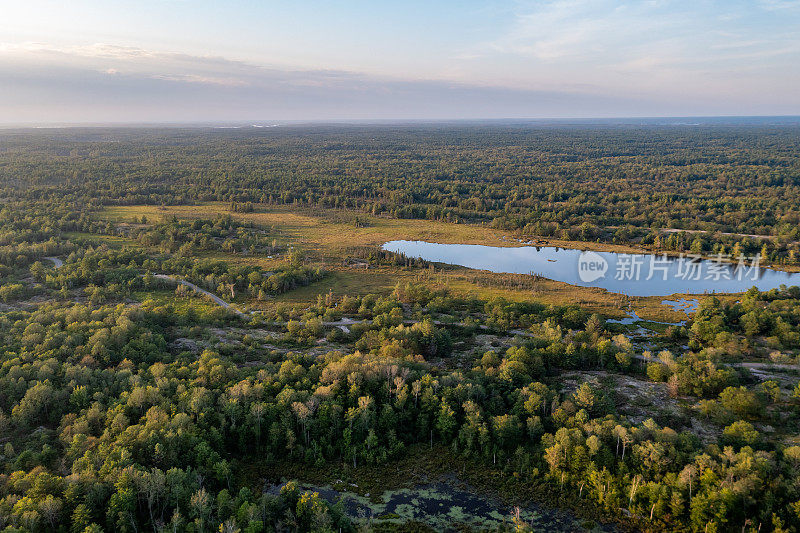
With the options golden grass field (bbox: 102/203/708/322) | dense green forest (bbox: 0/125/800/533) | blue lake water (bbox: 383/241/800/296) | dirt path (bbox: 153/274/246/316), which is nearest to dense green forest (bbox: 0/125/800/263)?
golden grass field (bbox: 102/203/708/322)

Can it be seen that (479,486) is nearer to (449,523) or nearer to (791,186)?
(449,523)

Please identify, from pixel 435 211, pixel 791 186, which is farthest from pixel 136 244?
pixel 791 186

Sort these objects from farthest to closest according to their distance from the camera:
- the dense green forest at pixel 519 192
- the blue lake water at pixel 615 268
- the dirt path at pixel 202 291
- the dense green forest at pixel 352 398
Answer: the dense green forest at pixel 519 192, the blue lake water at pixel 615 268, the dirt path at pixel 202 291, the dense green forest at pixel 352 398

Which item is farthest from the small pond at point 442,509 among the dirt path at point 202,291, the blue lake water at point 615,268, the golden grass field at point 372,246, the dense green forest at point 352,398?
the blue lake water at point 615,268

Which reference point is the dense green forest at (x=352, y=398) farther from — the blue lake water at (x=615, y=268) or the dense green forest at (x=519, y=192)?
the dense green forest at (x=519, y=192)

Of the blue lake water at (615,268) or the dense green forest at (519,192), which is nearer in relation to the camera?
the blue lake water at (615,268)

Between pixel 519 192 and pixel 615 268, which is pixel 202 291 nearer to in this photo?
pixel 615 268
